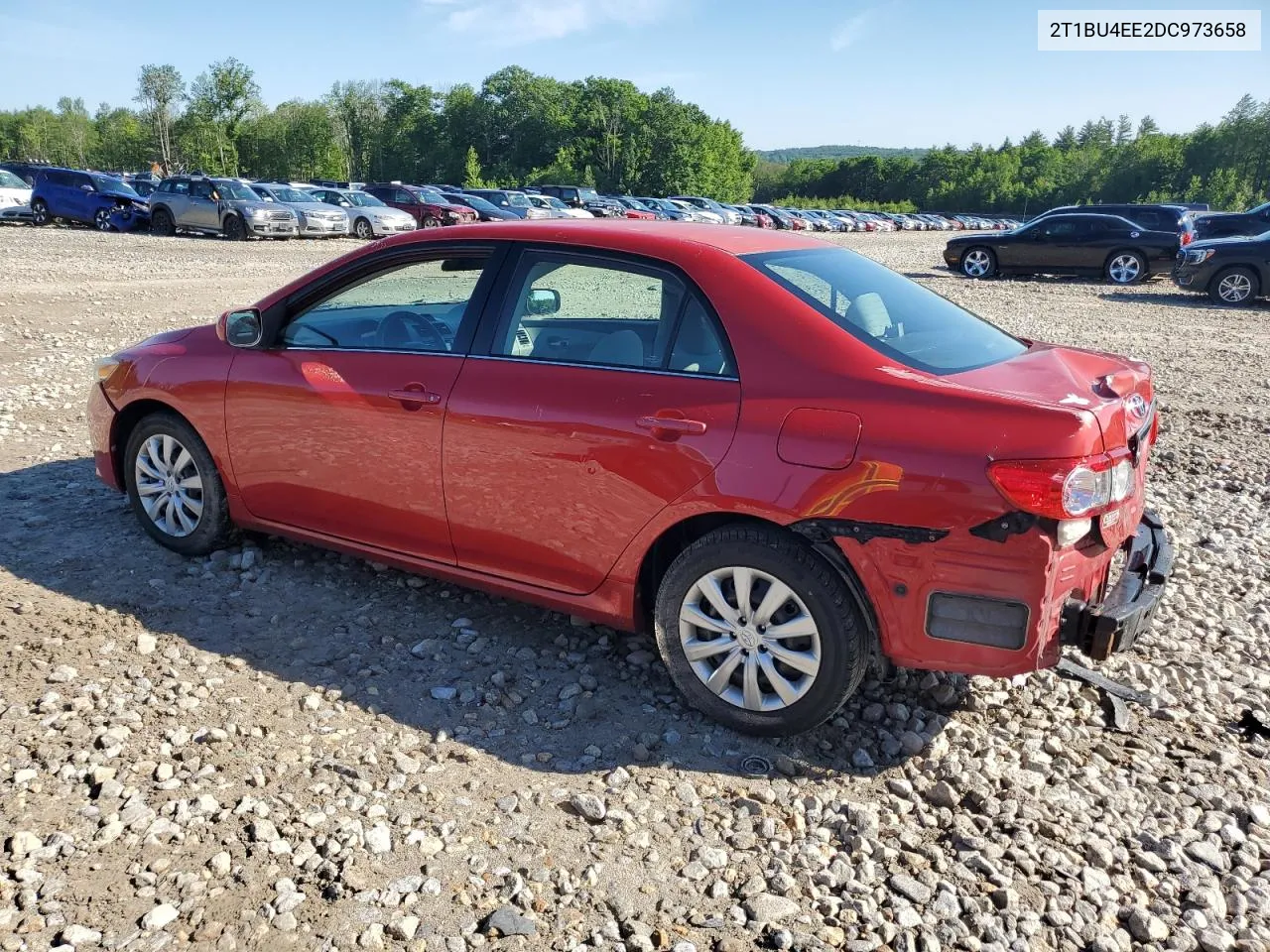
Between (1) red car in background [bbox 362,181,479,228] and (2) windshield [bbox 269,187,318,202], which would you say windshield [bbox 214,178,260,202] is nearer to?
(2) windshield [bbox 269,187,318,202]

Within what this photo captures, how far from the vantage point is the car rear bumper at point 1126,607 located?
3055 mm

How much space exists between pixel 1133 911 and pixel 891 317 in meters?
2.04

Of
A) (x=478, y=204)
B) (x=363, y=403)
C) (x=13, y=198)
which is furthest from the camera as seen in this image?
(x=478, y=204)

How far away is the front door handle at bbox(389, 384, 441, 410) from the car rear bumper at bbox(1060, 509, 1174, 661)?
237 cm

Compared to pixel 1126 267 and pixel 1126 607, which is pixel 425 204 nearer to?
pixel 1126 267

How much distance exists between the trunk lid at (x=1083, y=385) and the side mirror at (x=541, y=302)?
5.39 ft

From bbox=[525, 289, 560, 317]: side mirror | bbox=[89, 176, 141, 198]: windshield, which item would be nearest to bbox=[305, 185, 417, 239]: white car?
bbox=[89, 176, 141, 198]: windshield

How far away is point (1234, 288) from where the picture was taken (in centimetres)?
1716

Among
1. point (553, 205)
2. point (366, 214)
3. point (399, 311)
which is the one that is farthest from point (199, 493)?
point (553, 205)

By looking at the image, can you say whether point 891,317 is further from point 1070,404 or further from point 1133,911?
point 1133,911

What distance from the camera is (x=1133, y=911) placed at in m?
2.65

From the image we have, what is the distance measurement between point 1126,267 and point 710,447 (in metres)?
21.3

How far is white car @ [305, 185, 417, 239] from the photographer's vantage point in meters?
28.6

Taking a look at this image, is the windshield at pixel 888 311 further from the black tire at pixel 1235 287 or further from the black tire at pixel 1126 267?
the black tire at pixel 1126 267
